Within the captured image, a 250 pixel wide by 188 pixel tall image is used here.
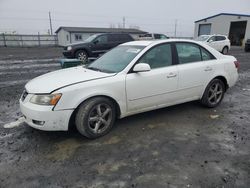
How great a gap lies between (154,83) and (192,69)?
3.28ft

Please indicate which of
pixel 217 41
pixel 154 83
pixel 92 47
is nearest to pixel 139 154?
pixel 154 83

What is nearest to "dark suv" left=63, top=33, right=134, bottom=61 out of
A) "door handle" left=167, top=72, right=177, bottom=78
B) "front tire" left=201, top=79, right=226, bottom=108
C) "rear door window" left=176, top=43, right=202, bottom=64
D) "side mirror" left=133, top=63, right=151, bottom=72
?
"rear door window" left=176, top=43, right=202, bottom=64

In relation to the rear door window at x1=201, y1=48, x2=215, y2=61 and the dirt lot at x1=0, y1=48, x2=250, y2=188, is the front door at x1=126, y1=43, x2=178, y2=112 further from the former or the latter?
the rear door window at x1=201, y1=48, x2=215, y2=61

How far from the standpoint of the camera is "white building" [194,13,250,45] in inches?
1293

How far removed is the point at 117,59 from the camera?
13.8 feet

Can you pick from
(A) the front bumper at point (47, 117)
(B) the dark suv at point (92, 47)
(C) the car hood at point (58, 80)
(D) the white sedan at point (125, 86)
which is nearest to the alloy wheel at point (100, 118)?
(D) the white sedan at point (125, 86)

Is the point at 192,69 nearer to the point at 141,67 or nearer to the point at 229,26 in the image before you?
the point at 141,67

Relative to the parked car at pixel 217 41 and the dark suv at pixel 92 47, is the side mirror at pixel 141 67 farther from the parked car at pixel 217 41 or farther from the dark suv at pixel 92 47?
the parked car at pixel 217 41

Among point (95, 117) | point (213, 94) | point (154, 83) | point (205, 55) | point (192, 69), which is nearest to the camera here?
point (95, 117)

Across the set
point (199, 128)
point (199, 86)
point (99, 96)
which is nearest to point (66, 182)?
point (99, 96)

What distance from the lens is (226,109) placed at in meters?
4.98

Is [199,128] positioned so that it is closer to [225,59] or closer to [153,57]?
[153,57]

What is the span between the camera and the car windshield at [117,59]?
3883 mm

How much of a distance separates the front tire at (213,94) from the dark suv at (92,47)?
8377 mm
